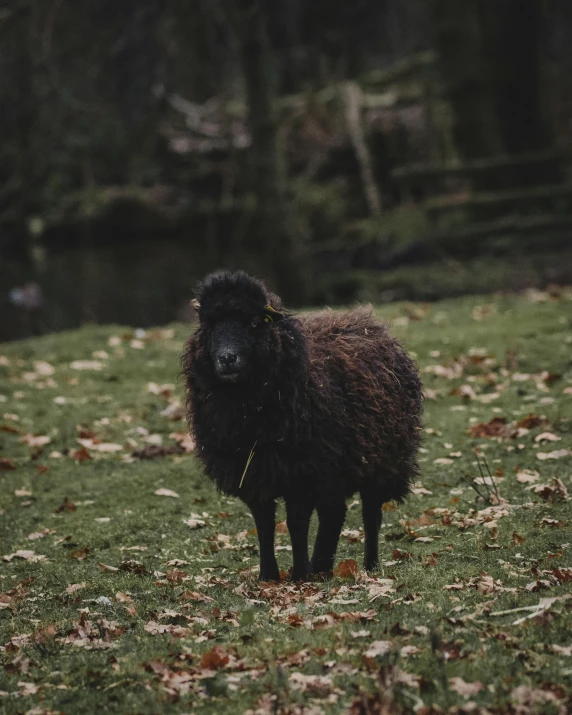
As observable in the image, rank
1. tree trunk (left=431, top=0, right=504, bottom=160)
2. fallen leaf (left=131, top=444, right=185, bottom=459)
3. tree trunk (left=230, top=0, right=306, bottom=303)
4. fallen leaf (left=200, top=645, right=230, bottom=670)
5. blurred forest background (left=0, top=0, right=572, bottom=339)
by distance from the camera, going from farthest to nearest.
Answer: tree trunk (left=431, top=0, right=504, bottom=160) → blurred forest background (left=0, top=0, right=572, bottom=339) → tree trunk (left=230, top=0, right=306, bottom=303) → fallen leaf (left=131, top=444, right=185, bottom=459) → fallen leaf (left=200, top=645, right=230, bottom=670)

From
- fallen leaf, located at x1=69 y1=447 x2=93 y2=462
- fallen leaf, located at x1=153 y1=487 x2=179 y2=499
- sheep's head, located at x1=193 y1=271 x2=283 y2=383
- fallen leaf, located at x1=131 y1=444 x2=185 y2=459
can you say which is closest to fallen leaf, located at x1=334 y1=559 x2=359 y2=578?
sheep's head, located at x1=193 y1=271 x2=283 y2=383

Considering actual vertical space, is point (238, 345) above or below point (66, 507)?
above

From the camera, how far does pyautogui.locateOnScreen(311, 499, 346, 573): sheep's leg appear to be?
7289mm

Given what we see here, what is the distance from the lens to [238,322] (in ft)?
22.7

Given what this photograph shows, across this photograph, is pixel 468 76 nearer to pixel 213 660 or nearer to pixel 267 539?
pixel 267 539

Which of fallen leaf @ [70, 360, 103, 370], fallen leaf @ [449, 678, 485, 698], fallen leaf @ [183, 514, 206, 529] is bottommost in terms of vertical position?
fallen leaf @ [183, 514, 206, 529]

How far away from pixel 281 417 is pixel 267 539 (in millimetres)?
912

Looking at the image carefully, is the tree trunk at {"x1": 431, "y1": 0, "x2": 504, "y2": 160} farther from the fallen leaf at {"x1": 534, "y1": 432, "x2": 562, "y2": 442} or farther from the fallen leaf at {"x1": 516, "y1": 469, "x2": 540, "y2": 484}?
the fallen leaf at {"x1": 516, "y1": 469, "x2": 540, "y2": 484}

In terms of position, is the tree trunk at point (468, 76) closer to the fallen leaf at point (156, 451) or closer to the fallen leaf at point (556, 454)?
the fallen leaf at point (156, 451)

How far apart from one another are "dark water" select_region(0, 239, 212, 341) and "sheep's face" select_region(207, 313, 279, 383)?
1724 cm

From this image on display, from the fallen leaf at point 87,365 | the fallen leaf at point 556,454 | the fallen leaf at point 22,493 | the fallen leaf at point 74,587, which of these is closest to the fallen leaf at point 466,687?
the fallen leaf at point 74,587

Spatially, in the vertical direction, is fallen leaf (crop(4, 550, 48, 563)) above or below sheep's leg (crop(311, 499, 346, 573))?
below

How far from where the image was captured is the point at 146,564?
7984 millimetres

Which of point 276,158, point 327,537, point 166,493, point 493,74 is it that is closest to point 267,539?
point 327,537
